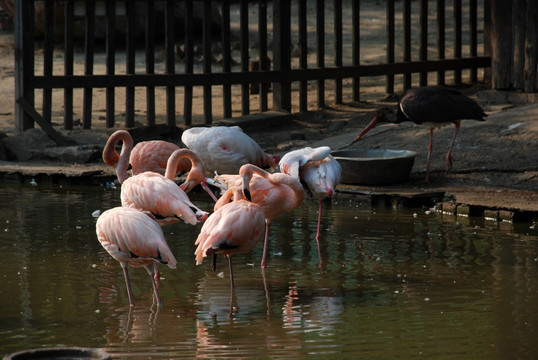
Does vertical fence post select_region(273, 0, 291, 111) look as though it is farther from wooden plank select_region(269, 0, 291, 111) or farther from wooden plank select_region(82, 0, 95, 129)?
wooden plank select_region(82, 0, 95, 129)

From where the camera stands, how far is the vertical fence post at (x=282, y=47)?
11.8 m

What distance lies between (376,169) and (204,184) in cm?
191

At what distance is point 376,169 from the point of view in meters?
8.59

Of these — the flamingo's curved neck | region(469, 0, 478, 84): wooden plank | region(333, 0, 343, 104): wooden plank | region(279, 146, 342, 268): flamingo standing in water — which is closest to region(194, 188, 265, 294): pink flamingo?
region(279, 146, 342, 268): flamingo standing in water

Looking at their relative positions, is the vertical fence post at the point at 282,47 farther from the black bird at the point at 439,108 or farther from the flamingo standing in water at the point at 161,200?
the flamingo standing in water at the point at 161,200

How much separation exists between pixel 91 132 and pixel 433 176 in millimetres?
4372

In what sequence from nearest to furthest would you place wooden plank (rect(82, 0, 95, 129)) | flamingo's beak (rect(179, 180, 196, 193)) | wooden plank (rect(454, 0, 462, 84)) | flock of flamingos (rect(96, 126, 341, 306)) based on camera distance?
flock of flamingos (rect(96, 126, 341, 306)) → flamingo's beak (rect(179, 180, 196, 193)) → wooden plank (rect(82, 0, 95, 129)) → wooden plank (rect(454, 0, 462, 84))

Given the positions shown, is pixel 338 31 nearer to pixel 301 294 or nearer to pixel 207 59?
pixel 207 59

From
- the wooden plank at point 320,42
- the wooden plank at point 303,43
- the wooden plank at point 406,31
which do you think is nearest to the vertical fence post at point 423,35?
the wooden plank at point 406,31

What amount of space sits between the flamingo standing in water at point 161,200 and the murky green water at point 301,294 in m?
0.44

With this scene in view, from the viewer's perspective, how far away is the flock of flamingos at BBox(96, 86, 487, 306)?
5203 millimetres

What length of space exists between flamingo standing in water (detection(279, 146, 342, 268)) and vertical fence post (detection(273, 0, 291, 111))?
16.0 ft

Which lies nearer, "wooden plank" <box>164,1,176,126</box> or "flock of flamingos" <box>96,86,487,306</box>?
"flock of flamingos" <box>96,86,487,306</box>

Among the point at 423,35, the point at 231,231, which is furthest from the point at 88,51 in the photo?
the point at 231,231
